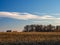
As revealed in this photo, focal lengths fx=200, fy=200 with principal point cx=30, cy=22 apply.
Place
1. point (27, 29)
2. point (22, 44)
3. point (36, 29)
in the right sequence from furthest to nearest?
point (36, 29)
point (27, 29)
point (22, 44)

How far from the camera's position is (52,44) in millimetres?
14812

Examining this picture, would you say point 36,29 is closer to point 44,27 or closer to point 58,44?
point 44,27

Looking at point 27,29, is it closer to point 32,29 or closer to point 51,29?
point 32,29

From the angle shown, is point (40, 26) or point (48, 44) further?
point (40, 26)

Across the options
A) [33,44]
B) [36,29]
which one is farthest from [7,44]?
[36,29]

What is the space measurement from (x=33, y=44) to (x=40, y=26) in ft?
Result: 105

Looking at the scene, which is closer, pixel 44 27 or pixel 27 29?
pixel 27 29

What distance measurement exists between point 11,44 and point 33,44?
1.62m

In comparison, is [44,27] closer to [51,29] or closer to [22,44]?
[51,29]

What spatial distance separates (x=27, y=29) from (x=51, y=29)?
6.02 meters

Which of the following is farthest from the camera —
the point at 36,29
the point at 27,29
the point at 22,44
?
the point at 36,29

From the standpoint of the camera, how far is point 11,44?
48.1 ft

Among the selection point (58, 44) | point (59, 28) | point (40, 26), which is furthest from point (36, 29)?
point (58, 44)

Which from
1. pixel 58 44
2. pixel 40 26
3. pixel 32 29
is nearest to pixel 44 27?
pixel 40 26
